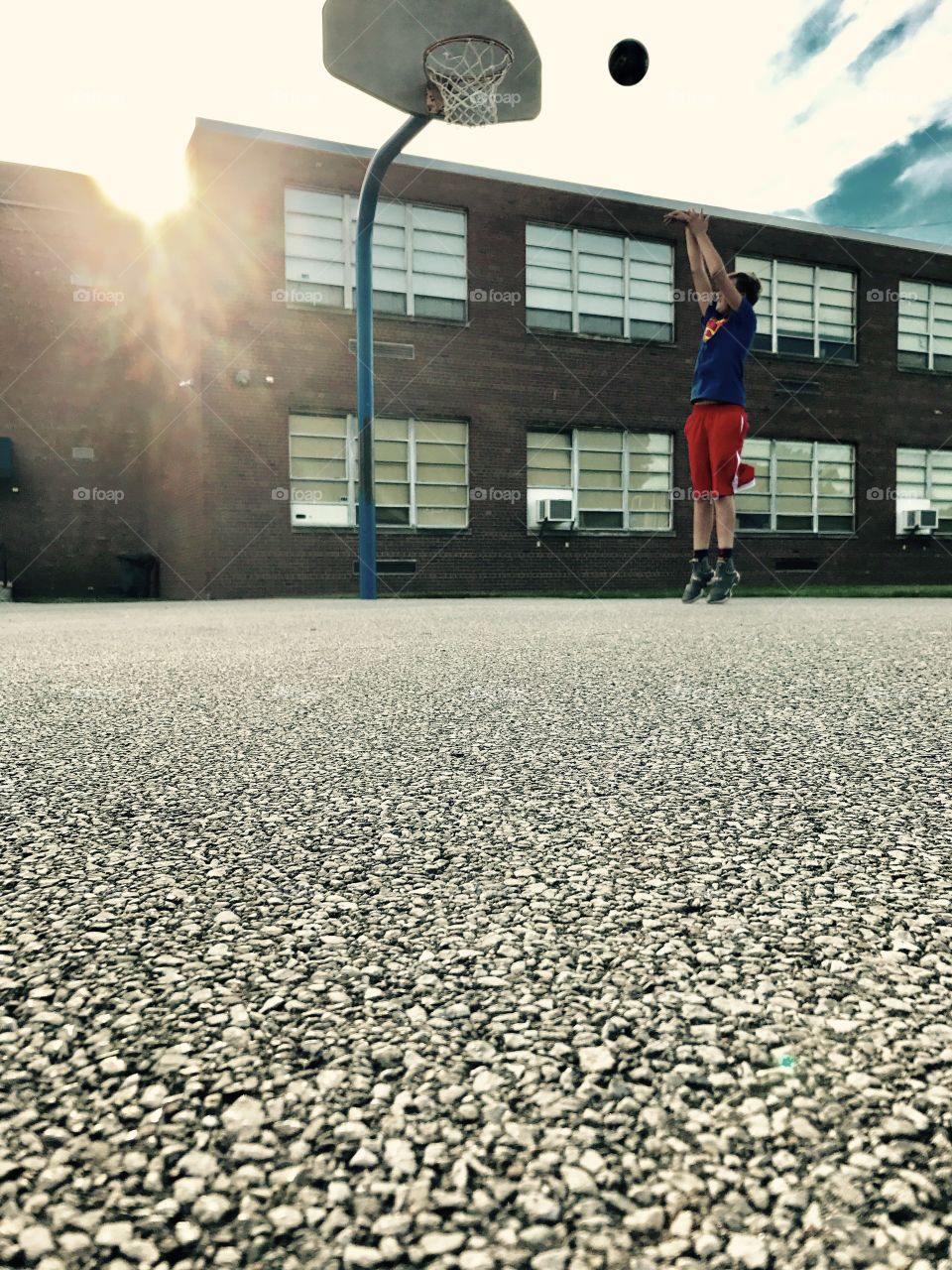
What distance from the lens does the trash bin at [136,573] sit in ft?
64.0

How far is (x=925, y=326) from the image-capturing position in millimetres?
24281

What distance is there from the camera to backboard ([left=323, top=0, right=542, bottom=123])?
10375 mm

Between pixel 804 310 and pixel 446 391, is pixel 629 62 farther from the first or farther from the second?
pixel 804 310

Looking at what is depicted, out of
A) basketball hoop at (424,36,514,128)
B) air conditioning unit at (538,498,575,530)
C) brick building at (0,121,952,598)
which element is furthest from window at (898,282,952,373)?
basketball hoop at (424,36,514,128)

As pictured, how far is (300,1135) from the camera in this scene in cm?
90

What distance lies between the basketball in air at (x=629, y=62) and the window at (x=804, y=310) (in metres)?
11.6

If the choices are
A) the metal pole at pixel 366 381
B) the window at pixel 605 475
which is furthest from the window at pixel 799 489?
the metal pole at pixel 366 381

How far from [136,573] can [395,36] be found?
1183 centimetres

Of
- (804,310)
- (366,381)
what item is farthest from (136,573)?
(804,310)

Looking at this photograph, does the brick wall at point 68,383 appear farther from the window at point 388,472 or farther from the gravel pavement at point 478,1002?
the gravel pavement at point 478,1002

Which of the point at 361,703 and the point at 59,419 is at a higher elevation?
the point at 59,419

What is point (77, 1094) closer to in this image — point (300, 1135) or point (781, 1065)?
point (300, 1135)

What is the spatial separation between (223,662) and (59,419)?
57.7ft

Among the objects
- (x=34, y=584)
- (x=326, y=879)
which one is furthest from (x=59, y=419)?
(x=326, y=879)
